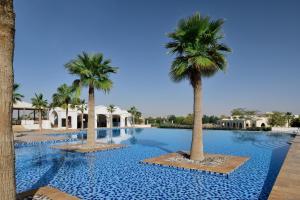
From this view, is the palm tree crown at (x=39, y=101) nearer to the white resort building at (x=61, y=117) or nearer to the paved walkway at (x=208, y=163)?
the white resort building at (x=61, y=117)

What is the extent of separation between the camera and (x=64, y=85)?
134 feet

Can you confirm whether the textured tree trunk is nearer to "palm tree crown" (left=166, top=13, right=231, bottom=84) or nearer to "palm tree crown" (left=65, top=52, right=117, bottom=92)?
"palm tree crown" (left=166, top=13, right=231, bottom=84)

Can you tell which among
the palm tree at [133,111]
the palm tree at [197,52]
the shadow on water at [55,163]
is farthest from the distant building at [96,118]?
the palm tree at [197,52]

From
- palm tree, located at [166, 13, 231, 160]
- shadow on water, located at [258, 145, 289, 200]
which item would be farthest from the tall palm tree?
shadow on water, located at [258, 145, 289, 200]

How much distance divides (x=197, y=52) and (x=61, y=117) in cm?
4163

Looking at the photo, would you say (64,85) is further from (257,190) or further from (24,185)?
(257,190)

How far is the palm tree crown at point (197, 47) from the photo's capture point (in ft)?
43.7

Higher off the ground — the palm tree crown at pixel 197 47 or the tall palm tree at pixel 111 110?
the palm tree crown at pixel 197 47

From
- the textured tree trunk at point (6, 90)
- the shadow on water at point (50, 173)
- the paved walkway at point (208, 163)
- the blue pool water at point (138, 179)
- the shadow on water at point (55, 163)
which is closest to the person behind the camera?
the textured tree trunk at point (6, 90)

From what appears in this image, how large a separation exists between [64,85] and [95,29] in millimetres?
15603

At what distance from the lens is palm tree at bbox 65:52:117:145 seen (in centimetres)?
1903

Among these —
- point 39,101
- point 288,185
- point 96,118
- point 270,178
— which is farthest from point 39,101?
point 288,185

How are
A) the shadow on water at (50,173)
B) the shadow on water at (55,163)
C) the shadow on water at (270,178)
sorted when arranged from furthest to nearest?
the shadow on water at (55,163)
the shadow on water at (50,173)
the shadow on water at (270,178)

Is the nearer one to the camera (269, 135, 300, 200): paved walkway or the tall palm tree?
(269, 135, 300, 200): paved walkway
